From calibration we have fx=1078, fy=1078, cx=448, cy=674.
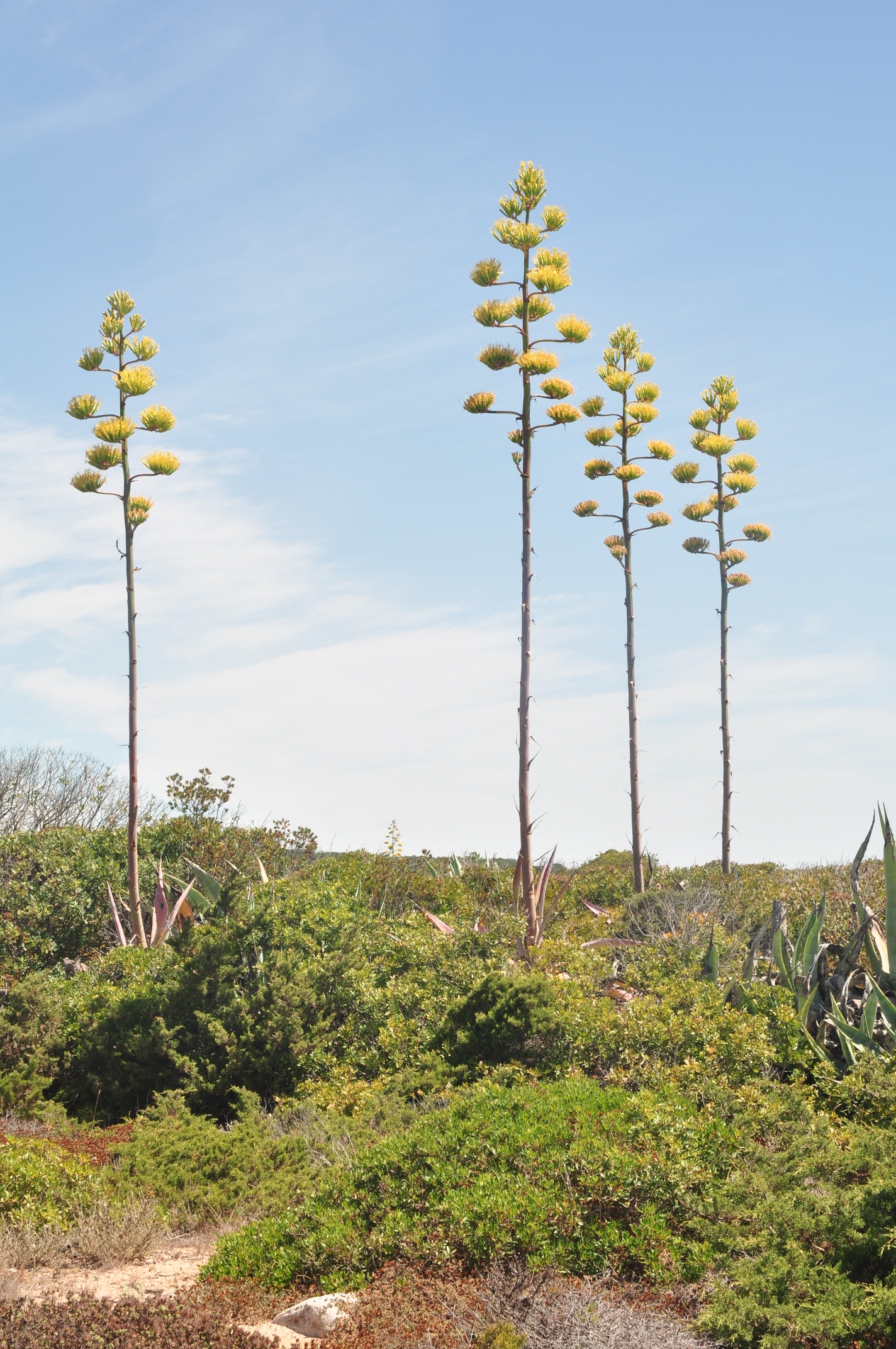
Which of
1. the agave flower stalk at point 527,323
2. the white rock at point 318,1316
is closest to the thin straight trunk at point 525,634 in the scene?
the agave flower stalk at point 527,323

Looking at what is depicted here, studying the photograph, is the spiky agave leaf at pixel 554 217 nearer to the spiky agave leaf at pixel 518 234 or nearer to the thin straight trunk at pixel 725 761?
the spiky agave leaf at pixel 518 234

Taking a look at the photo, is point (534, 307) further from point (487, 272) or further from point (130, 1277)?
point (130, 1277)

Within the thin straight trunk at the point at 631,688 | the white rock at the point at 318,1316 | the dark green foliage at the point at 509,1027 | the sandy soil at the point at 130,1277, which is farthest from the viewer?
the thin straight trunk at the point at 631,688

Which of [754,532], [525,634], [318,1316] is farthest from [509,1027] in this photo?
[754,532]

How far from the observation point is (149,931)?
45.9 feet

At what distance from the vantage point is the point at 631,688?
17766mm

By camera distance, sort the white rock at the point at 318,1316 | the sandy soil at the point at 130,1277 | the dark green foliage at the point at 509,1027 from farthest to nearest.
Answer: the dark green foliage at the point at 509,1027
the sandy soil at the point at 130,1277
the white rock at the point at 318,1316

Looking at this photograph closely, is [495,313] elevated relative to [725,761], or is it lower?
elevated

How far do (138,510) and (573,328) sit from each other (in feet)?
19.1

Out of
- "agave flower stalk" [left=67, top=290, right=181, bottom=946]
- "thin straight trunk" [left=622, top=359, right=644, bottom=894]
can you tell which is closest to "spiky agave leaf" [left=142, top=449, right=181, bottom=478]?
"agave flower stalk" [left=67, top=290, right=181, bottom=946]

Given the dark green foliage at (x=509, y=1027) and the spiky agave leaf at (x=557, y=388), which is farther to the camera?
the spiky agave leaf at (x=557, y=388)

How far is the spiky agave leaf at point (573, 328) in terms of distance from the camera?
13000 millimetres

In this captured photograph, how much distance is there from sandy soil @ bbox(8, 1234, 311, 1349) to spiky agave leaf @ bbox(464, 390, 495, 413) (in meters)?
9.53

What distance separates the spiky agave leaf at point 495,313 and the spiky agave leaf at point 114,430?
4.60m
